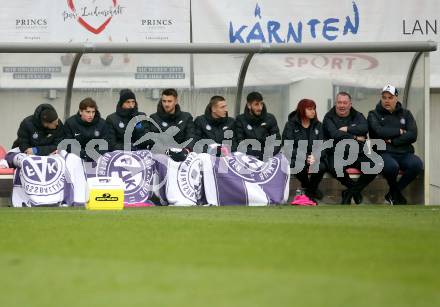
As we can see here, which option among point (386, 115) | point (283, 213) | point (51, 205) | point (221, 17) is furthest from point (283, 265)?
point (221, 17)

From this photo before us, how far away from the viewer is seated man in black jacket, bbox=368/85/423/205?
1477 cm

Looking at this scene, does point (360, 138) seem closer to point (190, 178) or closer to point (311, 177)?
point (311, 177)

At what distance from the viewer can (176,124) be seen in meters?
14.4

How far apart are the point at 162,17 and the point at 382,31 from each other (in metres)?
3.37

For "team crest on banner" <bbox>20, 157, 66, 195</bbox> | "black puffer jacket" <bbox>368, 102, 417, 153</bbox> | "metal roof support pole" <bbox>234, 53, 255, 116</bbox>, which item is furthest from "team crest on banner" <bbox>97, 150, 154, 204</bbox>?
"black puffer jacket" <bbox>368, 102, 417, 153</bbox>

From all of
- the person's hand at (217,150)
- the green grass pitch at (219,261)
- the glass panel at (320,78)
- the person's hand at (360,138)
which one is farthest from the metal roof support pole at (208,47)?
the green grass pitch at (219,261)

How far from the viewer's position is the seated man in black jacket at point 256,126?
14531mm

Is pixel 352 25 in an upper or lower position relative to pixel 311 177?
upper

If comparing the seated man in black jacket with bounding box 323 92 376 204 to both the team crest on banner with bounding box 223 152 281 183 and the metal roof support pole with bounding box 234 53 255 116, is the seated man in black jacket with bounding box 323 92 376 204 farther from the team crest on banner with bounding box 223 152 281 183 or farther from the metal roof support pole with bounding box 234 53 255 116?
the metal roof support pole with bounding box 234 53 255 116

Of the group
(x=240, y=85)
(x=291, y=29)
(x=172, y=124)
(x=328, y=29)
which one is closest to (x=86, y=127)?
(x=172, y=124)

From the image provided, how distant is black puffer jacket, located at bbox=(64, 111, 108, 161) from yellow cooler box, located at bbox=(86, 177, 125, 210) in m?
1.28

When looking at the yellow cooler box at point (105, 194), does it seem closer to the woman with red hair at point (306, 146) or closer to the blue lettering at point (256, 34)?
the woman with red hair at point (306, 146)

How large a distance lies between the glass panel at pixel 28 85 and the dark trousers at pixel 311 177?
134 inches

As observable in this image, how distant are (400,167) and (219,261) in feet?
28.0
